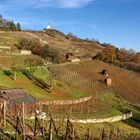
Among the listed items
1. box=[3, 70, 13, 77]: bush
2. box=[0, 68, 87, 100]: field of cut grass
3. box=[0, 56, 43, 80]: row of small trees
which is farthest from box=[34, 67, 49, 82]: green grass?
box=[3, 70, 13, 77]: bush

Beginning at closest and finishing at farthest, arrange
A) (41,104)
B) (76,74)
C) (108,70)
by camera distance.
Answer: (41,104)
(76,74)
(108,70)

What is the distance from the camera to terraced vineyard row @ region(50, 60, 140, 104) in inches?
2293

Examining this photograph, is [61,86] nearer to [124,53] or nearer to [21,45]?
[21,45]

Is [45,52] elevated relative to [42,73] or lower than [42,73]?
elevated

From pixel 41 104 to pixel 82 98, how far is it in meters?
8.61

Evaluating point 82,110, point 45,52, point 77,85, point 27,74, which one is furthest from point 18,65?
point 82,110

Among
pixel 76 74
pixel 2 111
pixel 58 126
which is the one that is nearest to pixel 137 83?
pixel 76 74

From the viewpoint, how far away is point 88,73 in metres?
66.9

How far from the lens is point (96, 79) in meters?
64.2

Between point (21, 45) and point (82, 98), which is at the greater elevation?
point (21, 45)

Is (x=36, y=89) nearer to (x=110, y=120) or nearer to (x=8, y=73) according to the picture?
(x=8, y=73)

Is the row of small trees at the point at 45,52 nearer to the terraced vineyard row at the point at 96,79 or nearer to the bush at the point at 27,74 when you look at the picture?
the terraced vineyard row at the point at 96,79

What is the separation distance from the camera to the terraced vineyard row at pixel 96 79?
58.2 m

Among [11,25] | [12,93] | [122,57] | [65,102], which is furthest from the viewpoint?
[11,25]
